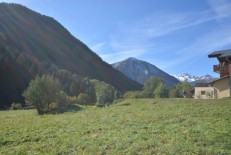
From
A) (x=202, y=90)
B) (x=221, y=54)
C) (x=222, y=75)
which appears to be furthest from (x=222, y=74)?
(x=202, y=90)

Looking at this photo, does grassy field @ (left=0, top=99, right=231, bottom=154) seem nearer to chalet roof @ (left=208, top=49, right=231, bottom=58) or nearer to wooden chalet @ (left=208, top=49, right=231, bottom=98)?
wooden chalet @ (left=208, top=49, right=231, bottom=98)

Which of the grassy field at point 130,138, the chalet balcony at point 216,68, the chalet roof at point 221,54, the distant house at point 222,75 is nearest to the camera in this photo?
the grassy field at point 130,138

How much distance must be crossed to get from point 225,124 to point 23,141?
15.6 metres

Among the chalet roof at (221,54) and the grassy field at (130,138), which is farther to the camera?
the chalet roof at (221,54)

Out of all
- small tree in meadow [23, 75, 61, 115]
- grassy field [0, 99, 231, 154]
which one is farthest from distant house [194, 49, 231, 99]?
grassy field [0, 99, 231, 154]

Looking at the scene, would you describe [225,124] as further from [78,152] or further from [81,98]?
[81,98]

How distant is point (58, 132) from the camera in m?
29.4

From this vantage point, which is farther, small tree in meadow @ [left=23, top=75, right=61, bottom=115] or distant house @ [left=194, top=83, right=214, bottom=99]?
distant house @ [left=194, top=83, right=214, bottom=99]

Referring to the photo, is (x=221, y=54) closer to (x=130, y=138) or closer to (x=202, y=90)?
(x=202, y=90)

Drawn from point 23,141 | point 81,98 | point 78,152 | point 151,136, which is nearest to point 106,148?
point 78,152

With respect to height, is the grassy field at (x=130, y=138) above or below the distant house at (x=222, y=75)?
below

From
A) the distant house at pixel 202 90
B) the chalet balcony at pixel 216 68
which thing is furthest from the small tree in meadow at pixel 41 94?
the distant house at pixel 202 90

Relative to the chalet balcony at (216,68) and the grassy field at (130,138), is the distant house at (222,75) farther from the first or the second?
the grassy field at (130,138)

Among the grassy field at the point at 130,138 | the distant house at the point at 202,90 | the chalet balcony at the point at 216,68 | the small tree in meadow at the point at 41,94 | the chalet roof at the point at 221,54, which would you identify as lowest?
the grassy field at the point at 130,138
